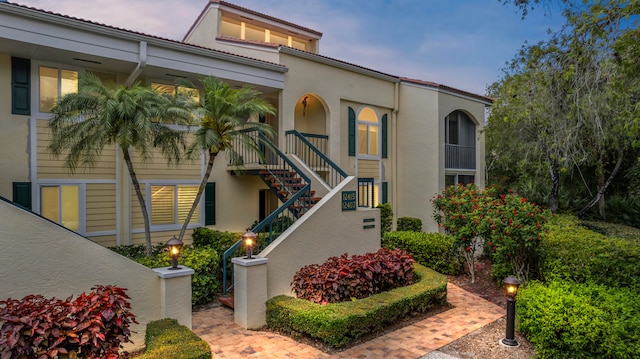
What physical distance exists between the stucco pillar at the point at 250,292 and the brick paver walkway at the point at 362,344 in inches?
8.2

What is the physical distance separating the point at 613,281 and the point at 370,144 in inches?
367

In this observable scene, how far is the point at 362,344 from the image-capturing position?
646cm

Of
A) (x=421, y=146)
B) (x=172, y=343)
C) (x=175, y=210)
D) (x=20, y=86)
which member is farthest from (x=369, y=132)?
(x=172, y=343)

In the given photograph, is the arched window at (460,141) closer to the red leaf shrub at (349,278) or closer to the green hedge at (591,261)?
the green hedge at (591,261)

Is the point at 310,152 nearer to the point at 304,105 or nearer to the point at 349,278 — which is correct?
the point at 304,105

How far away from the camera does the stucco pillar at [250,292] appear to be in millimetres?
7043

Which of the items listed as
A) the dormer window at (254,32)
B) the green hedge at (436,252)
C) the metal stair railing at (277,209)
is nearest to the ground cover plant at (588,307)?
the green hedge at (436,252)

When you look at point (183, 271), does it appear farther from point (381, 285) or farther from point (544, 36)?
point (544, 36)

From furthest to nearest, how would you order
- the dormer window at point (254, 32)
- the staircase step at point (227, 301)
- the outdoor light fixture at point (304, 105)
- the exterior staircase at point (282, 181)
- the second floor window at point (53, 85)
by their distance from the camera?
the dormer window at point (254, 32)
the outdoor light fixture at point (304, 105)
the second floor window at point (53, 85)
the exterior staircase at point (282, 181)
the staircase step at point (227, 301)

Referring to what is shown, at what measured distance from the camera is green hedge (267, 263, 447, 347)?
6250mm

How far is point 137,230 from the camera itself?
1045 centimetres

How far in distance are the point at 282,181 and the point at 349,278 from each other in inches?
153

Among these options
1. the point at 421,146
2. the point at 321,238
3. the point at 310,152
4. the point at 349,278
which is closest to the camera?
the point at 349,278

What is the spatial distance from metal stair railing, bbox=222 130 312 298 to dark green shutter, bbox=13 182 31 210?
15.3ft
